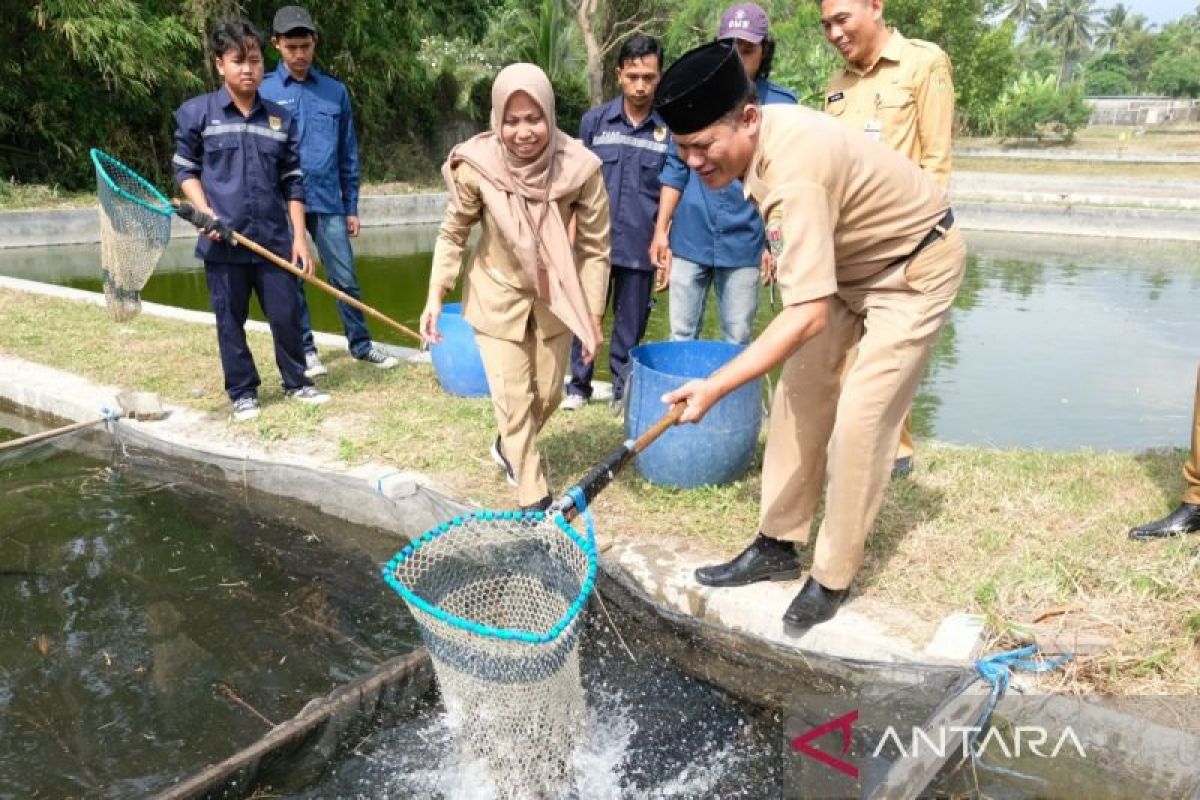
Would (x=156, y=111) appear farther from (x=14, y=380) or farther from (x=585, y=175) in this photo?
(x=585, y=175)

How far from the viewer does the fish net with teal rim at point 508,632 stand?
6.85 ft

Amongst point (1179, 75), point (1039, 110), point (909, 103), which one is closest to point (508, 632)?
point (909, 103)

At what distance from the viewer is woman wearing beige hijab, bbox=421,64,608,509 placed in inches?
131

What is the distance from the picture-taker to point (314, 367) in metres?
5.36

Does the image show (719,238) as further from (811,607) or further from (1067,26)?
(1067,26)

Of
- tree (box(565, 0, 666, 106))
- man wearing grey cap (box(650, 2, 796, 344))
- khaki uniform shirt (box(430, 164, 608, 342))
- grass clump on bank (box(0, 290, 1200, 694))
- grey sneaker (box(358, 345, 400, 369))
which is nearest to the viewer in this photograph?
grass clump on bank (box(0, 290, 1200, 694))

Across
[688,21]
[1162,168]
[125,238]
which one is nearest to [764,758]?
[125,238]

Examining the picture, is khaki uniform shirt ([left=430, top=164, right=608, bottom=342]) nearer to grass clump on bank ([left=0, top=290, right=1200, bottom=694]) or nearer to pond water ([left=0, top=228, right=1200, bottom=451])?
grass clump on bank ([left=0, top=290, right=1200, bottom=694])

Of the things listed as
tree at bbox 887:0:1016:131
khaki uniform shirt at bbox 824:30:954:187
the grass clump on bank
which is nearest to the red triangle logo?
the grass clump on bank

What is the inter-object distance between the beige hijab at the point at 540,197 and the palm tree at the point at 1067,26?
89083 mm

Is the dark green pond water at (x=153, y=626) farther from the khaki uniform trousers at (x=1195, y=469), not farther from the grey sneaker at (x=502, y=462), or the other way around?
the khaki uniform trousers at (x=1195, y=469)

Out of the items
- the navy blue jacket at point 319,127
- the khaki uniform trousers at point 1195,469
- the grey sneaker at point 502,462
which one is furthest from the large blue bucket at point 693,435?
Answer: the navy blue jacket at point 319,127

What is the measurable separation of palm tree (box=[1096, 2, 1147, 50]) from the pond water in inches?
3294

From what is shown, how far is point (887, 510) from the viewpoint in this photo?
333 centimetres
